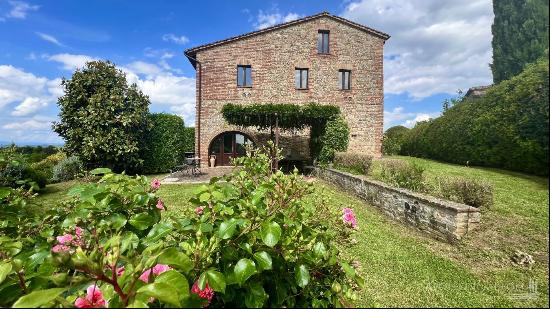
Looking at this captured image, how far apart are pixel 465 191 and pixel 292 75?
50.0 ft

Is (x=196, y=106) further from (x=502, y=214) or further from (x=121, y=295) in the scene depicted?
(x=121, y=295)

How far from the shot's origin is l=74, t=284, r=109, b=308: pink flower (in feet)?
3.02

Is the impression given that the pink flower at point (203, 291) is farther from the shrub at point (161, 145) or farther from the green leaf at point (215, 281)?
the shrub at point (161, 145)

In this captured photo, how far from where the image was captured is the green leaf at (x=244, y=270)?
1091 millimetres

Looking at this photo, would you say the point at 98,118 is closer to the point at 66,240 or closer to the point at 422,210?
the point at 422,210

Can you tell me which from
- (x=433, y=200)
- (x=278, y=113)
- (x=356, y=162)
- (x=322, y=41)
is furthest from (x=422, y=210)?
(x=322, y=41)

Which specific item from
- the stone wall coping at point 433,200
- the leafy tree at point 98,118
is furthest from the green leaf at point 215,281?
the leafy tree at point 98,118

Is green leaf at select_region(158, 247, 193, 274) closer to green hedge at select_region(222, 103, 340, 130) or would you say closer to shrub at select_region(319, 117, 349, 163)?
green hedge at select_region(222, 103, 340, 130)

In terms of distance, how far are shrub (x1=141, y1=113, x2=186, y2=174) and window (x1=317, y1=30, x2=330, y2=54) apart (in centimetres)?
1133

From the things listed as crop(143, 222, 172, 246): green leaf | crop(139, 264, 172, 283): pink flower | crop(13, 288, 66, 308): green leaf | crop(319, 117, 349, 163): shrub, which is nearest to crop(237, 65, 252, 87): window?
crop(319, 117, 349, 163): shrub

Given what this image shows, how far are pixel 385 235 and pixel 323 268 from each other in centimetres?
517

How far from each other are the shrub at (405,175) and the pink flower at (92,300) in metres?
7.67

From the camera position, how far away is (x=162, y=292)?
0.78m

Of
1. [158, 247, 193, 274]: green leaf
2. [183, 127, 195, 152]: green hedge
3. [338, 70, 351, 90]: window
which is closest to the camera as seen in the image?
[158, 247, 193, 274]: green leaf
